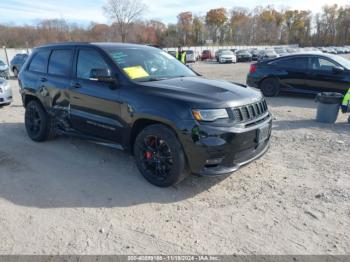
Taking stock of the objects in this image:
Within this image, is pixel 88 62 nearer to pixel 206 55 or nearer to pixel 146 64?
pixel 146 64

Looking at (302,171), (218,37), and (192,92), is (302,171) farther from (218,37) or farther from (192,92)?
(218,37)

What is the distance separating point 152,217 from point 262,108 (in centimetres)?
205

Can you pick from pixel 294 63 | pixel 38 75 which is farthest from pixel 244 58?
pixel 38 75

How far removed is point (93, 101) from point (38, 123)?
1.85 metres

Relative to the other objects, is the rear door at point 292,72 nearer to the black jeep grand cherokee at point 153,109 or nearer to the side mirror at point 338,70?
the side mirror at point 338,70

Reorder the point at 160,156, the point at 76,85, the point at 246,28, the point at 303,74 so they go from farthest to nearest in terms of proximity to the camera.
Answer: the point at 246,28 → the point at 303,74 → the point at 76,85 → the point at 160,156

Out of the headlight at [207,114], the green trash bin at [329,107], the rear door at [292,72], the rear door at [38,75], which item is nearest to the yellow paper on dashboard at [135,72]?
the headlight at [207,114]

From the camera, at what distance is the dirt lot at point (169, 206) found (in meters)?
2.85

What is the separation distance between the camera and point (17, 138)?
19.7 feet

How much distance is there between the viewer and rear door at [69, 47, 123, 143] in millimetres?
4180

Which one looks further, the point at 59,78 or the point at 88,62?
the point at 59,78

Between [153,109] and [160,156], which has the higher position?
[153,109]

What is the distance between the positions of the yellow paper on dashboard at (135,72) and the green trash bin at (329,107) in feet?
15.3

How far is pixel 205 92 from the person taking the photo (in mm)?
3730
